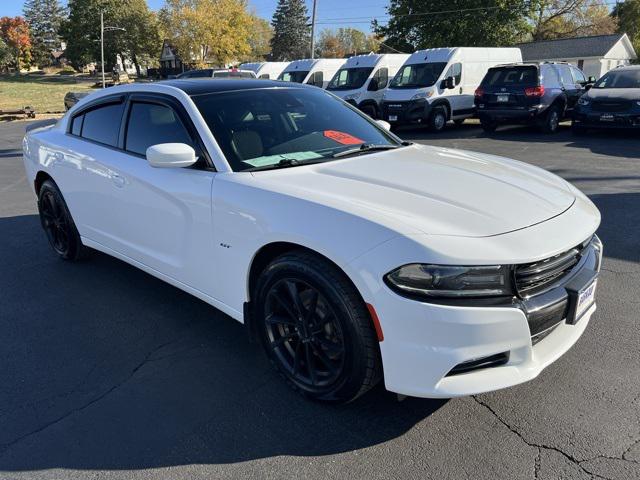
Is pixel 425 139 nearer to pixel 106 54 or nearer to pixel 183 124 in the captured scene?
pixel 183 124

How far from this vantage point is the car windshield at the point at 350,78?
17.9 m

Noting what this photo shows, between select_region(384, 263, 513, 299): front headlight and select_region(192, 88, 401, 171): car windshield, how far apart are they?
1.24 m

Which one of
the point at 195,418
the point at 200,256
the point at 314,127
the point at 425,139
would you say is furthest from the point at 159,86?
the point at 425,139

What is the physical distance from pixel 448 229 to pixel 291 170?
3.61 ft

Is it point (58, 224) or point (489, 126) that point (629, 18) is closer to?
point (489, 126)

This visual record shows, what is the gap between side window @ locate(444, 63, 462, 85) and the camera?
15959mm

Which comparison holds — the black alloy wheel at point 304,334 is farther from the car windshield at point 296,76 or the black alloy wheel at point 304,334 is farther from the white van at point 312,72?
the car windshield at point 296,76

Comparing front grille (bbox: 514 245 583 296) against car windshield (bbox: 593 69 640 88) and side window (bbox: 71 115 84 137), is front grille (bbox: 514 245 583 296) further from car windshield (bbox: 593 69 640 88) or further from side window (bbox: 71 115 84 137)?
car windshield (bbox: 593 69 640 88)

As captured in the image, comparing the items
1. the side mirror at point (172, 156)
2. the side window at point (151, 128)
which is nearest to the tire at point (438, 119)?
the side window at point (151, 128)

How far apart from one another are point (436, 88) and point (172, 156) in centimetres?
1373

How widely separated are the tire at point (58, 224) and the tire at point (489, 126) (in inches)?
493

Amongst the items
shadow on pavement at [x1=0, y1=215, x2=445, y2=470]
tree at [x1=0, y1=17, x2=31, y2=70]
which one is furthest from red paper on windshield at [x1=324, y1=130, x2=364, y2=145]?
tree at [x1=0, y1=17, x2=31, y2=70]

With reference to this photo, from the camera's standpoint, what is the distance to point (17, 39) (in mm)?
105000

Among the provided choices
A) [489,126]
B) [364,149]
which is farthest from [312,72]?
[364,149]
